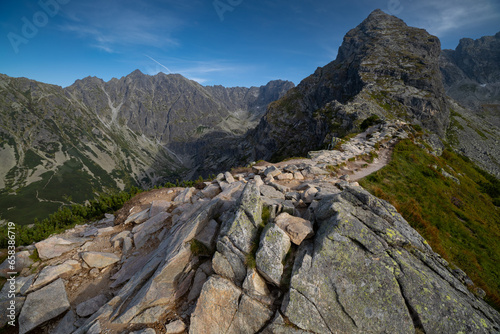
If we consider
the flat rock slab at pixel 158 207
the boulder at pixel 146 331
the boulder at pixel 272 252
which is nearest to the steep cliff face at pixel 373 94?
the flat rock slab at pixel 158 207

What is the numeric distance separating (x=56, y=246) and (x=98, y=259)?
137 inches

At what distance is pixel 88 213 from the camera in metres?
18.4

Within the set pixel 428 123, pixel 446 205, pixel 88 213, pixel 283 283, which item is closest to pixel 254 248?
pixel 283 283

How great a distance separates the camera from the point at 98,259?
12039 millimetres

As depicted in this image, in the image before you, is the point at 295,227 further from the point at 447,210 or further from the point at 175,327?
the point at 447,210

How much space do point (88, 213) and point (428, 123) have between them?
149066mm

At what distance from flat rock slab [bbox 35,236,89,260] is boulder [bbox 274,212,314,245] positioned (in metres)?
14.0

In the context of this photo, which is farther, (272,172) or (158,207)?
(272,172)

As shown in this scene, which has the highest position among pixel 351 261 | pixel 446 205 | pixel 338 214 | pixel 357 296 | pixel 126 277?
pixel 338 214

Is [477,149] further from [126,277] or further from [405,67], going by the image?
[126,277]

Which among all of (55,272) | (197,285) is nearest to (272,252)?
(197,285)

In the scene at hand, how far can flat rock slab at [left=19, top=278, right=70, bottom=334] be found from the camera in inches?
346

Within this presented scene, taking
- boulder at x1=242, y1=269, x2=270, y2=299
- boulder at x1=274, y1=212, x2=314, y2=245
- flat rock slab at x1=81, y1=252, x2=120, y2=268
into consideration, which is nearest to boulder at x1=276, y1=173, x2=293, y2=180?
boulder at x1=274, y1=212, x2=314, y2=245

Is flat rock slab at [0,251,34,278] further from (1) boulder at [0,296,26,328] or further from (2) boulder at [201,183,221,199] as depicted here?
(2) boulder at [201,183,221,199]
